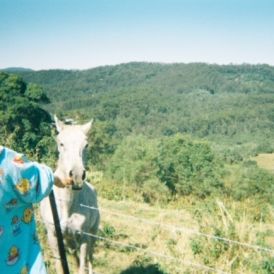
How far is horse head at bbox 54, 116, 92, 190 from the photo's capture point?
4.33m

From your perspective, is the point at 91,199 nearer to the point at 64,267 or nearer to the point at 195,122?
the point at 64,267

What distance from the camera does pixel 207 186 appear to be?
165 ft

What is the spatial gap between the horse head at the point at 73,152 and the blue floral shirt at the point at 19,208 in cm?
167

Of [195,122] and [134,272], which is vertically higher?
[134,272]

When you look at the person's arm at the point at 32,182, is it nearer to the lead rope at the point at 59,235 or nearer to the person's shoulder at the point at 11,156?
the person's shoulder at the point at 11,156

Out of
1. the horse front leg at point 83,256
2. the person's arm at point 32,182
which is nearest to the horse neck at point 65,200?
the horse front leg at point 83,256

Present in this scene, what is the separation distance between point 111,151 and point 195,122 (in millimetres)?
137653

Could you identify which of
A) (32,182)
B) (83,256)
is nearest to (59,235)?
(32,182)

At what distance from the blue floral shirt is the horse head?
167 cm

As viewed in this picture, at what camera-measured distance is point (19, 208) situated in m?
2.46

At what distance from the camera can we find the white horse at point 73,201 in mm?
4536

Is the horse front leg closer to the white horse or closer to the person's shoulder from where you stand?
the white horse

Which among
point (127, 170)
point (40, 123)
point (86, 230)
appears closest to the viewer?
point (86, 230)

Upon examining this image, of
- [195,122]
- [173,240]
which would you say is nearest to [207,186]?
[173,240]
